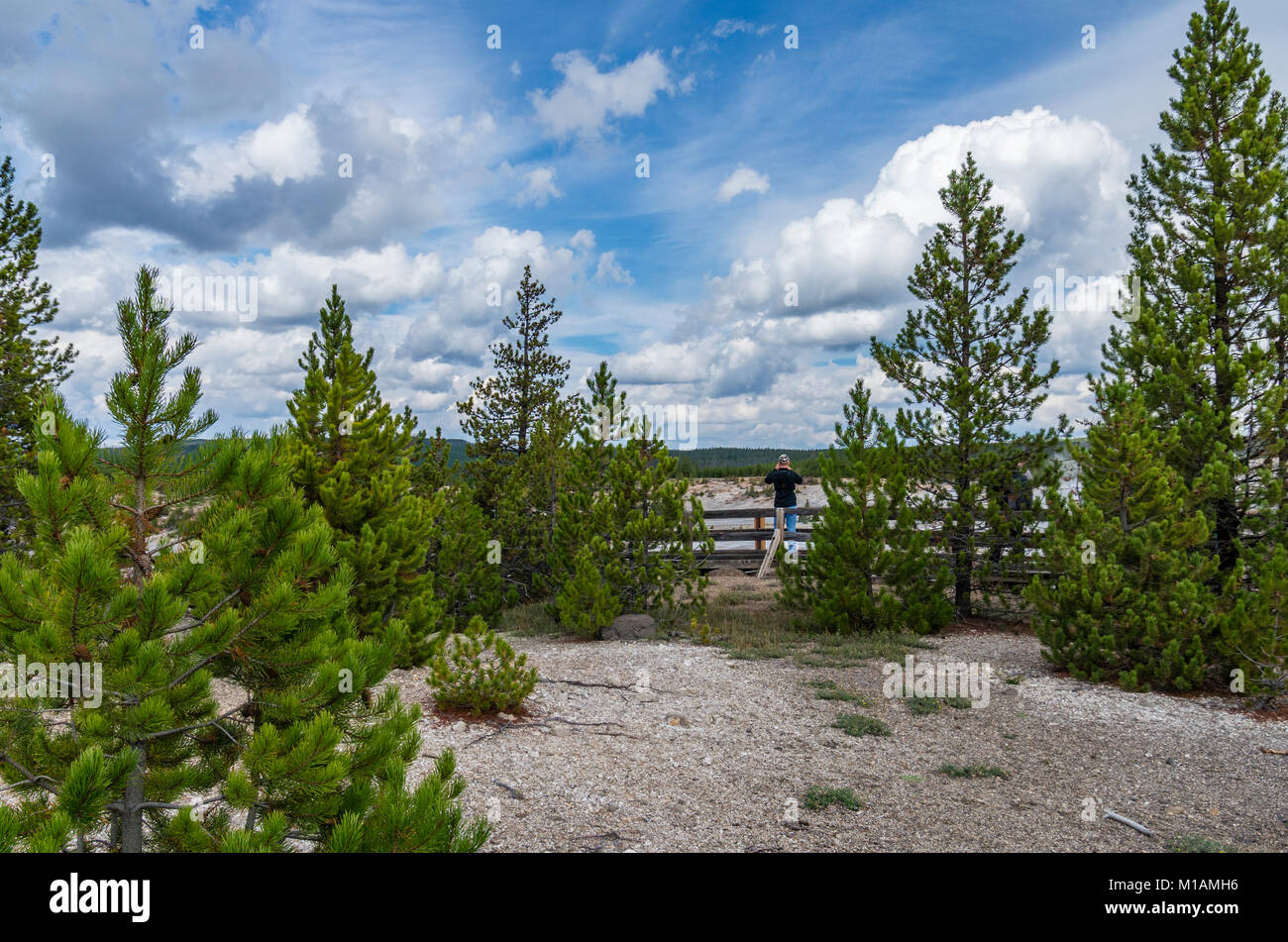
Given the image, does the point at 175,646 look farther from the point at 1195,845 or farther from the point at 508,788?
the point at 1195,845

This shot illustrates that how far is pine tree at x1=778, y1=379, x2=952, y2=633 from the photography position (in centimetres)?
1146

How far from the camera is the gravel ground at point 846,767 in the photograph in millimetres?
5129

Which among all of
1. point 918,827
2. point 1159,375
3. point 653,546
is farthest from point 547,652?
point 1159,375

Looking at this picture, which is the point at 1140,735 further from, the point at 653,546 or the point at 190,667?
the point at 190,667

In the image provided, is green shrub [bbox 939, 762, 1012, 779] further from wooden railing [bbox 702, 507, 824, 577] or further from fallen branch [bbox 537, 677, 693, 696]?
wooden railing [bbox 702, 507, 824, 577]

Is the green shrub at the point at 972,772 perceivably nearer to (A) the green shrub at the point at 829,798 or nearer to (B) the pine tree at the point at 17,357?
(A) the green shrub at the point at 829,798

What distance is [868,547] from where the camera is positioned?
447 inches

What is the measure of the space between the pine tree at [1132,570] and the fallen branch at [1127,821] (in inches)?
140

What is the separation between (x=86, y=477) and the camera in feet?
8.95

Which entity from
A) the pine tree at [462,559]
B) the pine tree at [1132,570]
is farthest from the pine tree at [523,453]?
the pine tree at [1132,570]

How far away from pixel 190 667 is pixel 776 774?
4816mm

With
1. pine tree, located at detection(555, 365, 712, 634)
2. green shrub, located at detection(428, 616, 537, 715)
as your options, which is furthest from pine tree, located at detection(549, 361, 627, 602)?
green shrub, located at detection(428, 616, 537, 715)

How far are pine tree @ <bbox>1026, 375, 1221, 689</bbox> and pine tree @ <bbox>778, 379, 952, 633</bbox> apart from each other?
2.43 metres
